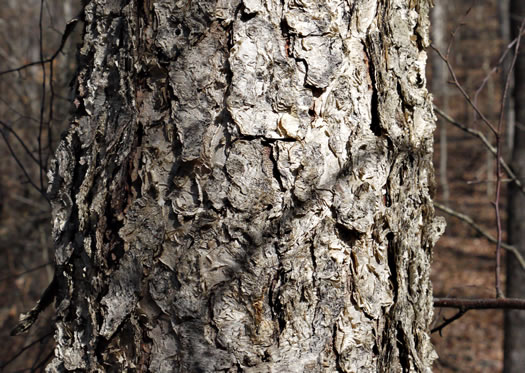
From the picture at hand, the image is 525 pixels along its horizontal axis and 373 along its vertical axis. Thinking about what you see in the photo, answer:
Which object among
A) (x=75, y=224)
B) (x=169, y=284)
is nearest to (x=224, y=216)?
(x=169, y=284)

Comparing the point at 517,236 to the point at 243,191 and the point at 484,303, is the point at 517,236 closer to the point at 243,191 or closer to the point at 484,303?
the point at 484,303

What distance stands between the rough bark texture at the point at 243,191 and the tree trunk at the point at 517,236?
116 inches

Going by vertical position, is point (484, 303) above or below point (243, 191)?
below

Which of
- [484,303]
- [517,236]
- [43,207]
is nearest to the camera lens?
[484,303]

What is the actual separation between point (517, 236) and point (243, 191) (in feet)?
11.4

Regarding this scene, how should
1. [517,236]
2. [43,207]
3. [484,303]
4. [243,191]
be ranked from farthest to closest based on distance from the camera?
[43,207], [517,236], [484,303], [243,191]

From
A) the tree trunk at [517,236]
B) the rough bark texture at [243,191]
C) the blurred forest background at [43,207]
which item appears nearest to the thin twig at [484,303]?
the blurred forest background at [43,207]

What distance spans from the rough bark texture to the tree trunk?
9.66ft

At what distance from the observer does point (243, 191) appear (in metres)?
1.14

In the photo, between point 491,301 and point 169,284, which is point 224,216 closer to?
point 169,284

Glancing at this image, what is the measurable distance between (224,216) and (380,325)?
48 centimetres

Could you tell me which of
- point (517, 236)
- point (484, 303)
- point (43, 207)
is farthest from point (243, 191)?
point (43, 207)

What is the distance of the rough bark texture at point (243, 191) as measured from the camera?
1140 millimetres

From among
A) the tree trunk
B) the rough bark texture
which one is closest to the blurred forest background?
the tree trunk
